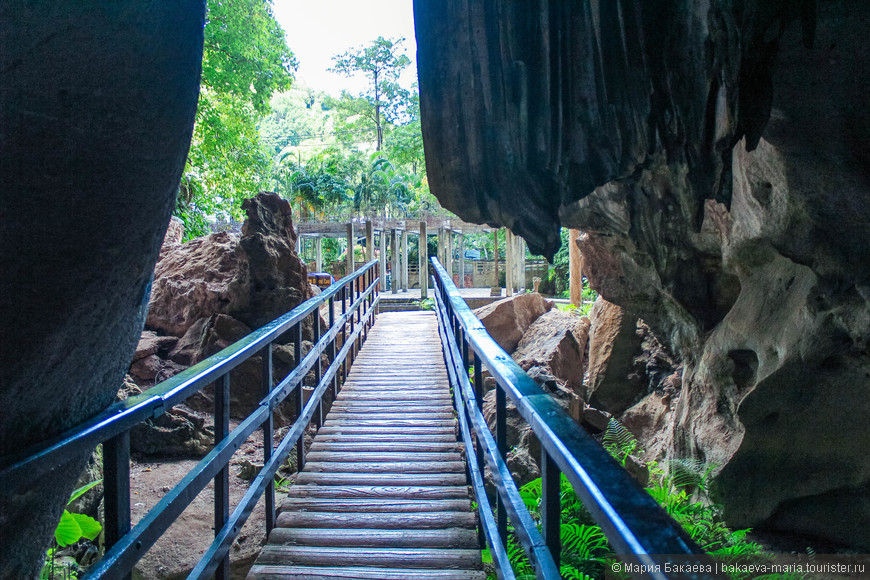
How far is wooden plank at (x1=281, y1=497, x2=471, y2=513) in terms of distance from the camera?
3.23 metres

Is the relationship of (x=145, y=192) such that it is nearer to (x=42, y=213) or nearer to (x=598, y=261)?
(x=42, y=213)

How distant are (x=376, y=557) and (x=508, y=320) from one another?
6436 mm

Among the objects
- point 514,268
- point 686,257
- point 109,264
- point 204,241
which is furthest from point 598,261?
point 514,268

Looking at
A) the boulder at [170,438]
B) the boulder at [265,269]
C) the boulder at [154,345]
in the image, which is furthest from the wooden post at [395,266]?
the boulder at [170,438]

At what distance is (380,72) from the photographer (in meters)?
41.5

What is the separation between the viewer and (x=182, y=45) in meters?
1.38

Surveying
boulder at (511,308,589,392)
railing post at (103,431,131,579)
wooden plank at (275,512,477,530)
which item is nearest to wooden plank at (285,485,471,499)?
wooden plank at (275,512,477,530)

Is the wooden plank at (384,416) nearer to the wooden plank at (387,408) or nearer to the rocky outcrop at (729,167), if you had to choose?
the wooden plank at (387,408)

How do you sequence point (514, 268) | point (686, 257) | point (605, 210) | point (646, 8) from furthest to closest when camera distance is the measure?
point (514, 268)
point (686, 257)
point (605, 210)
point (646, 8)

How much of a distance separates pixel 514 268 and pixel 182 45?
2018 cm

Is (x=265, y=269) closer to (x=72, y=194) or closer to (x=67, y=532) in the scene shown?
(x=67, y=532)

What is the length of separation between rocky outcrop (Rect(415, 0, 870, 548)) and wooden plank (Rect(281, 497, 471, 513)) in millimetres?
1677

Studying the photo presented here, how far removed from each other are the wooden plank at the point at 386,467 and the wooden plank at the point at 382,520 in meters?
0.61

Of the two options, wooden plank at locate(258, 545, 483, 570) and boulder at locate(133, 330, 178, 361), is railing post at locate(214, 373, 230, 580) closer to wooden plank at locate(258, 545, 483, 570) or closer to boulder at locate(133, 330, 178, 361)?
wooden plank at locate(258, 545, 483, 570)
